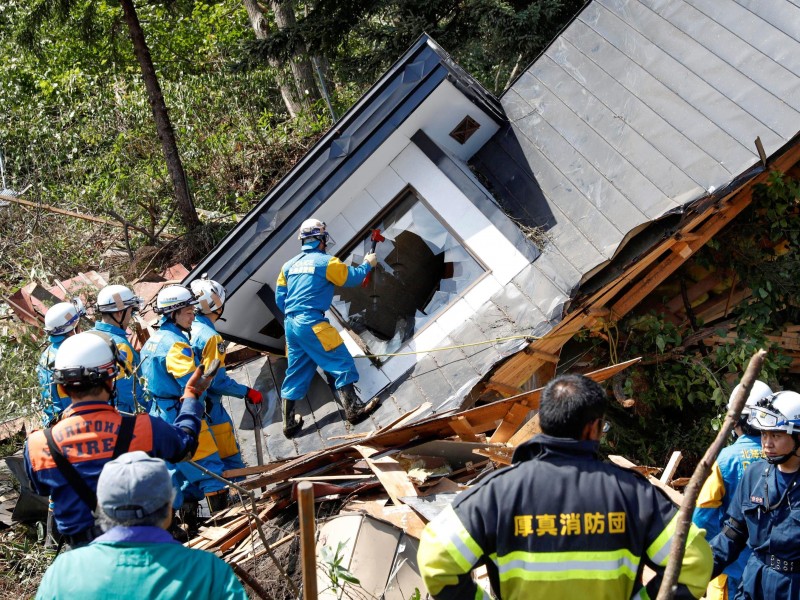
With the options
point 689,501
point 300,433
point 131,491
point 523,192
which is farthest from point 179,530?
point 689,501

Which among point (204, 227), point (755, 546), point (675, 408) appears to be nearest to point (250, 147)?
Answer: point (204, 227)

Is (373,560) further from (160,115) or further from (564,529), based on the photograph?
(160,115)

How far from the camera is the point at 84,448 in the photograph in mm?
3939

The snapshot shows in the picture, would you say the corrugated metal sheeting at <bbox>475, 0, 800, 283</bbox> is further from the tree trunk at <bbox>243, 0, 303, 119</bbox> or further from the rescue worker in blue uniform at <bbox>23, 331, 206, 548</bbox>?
the tree trunk at <bbox>243, 0, 303, 119</bbox>

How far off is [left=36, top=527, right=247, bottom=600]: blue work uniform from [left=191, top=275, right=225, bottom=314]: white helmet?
4003 mm

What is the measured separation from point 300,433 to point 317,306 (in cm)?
119

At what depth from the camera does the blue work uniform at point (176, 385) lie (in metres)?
6.30

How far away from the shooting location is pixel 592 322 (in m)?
6.90

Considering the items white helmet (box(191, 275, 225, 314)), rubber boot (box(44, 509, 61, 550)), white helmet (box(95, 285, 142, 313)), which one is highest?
white helmet (box(95, 285, 142, 313))

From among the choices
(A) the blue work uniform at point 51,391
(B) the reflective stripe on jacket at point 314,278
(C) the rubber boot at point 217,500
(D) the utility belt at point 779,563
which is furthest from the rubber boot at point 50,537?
(D) the utility belt at point 779,563

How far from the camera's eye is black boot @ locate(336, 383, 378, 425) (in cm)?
687

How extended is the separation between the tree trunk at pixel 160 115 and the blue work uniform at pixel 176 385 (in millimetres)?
6004

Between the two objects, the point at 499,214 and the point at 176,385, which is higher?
the point at 176,385

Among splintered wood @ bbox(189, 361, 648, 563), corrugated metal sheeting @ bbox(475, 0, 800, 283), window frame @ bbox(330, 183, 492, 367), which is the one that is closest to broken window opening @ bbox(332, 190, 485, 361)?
window frame @ bbox(330, 183, 492, 367)
